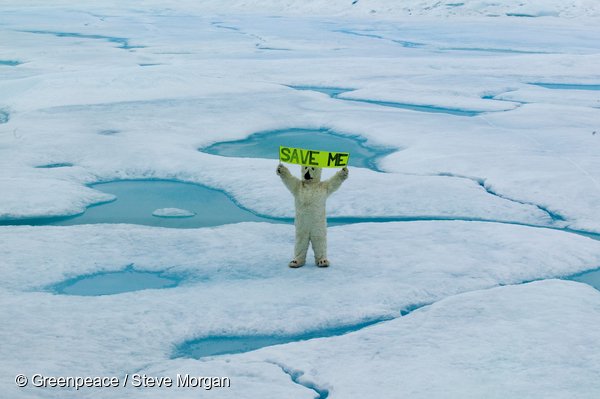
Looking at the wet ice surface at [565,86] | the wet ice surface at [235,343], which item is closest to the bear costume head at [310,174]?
the wet ice surface at [235,343]

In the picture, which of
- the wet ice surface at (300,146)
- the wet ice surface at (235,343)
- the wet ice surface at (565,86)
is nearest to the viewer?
the wet ice surface at (235,343)

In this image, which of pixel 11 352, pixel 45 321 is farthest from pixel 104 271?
pixel 11 352

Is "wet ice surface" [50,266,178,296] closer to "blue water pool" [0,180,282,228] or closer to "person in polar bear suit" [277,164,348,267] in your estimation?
"person in polar bear suit" [277,164,348,267]

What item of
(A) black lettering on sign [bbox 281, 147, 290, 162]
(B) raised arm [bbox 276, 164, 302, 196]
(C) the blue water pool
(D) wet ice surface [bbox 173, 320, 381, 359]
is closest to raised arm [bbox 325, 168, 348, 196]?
(B) raised arm [bbox 276, 164, 302, 196]

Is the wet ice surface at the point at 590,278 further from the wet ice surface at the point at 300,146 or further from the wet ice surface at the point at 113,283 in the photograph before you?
the wet ice surface at the point at 300,146

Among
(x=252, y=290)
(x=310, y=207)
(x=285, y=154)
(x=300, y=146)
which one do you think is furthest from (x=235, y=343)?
(x=300, y=146)

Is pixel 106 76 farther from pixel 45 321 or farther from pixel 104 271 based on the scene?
pixel 45 321
